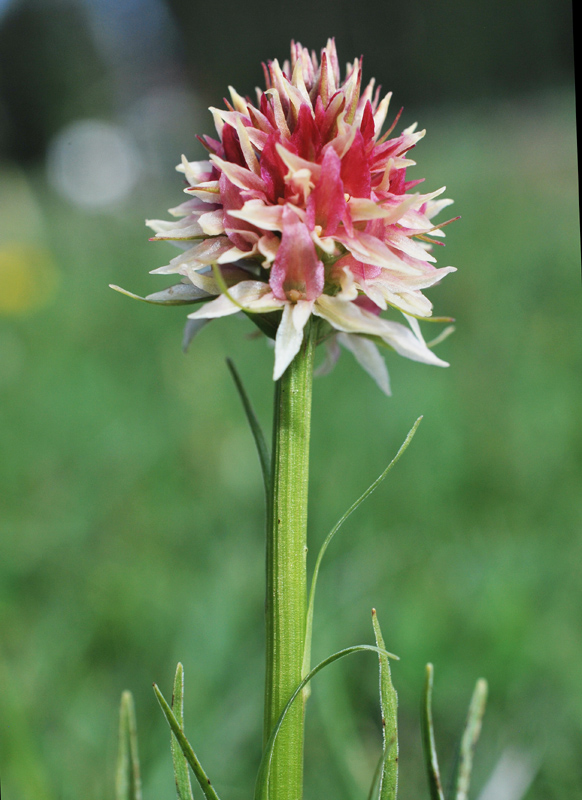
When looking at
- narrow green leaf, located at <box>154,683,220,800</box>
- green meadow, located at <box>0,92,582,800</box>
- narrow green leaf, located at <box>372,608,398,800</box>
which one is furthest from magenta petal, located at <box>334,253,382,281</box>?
green meadow, located at <box>0,92,582,800</box>

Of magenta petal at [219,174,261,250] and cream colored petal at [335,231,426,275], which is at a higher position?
magenta petal at [219,174,261,250]

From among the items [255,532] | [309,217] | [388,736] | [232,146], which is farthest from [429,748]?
[255,532]

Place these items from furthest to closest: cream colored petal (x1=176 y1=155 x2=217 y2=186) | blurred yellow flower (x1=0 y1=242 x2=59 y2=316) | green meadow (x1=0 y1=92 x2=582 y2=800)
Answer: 1. blurred yellow flower (x1=0 y1=242 x2=59 y2=316)
2. green meadow (x1=0 y1=92 x2=582 y2=800)
3. cream colored petal (x1=176 y1=155 x2=217 y2=186)

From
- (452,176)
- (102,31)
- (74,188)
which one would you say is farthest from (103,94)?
(452,176)

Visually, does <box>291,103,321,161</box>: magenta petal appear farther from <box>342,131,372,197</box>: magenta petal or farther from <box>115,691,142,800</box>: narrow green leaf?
<box>115,691,142,800</box>: narrow green leaf

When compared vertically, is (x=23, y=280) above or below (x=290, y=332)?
above

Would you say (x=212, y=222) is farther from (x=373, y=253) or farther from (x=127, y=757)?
(x=127, y=757)
